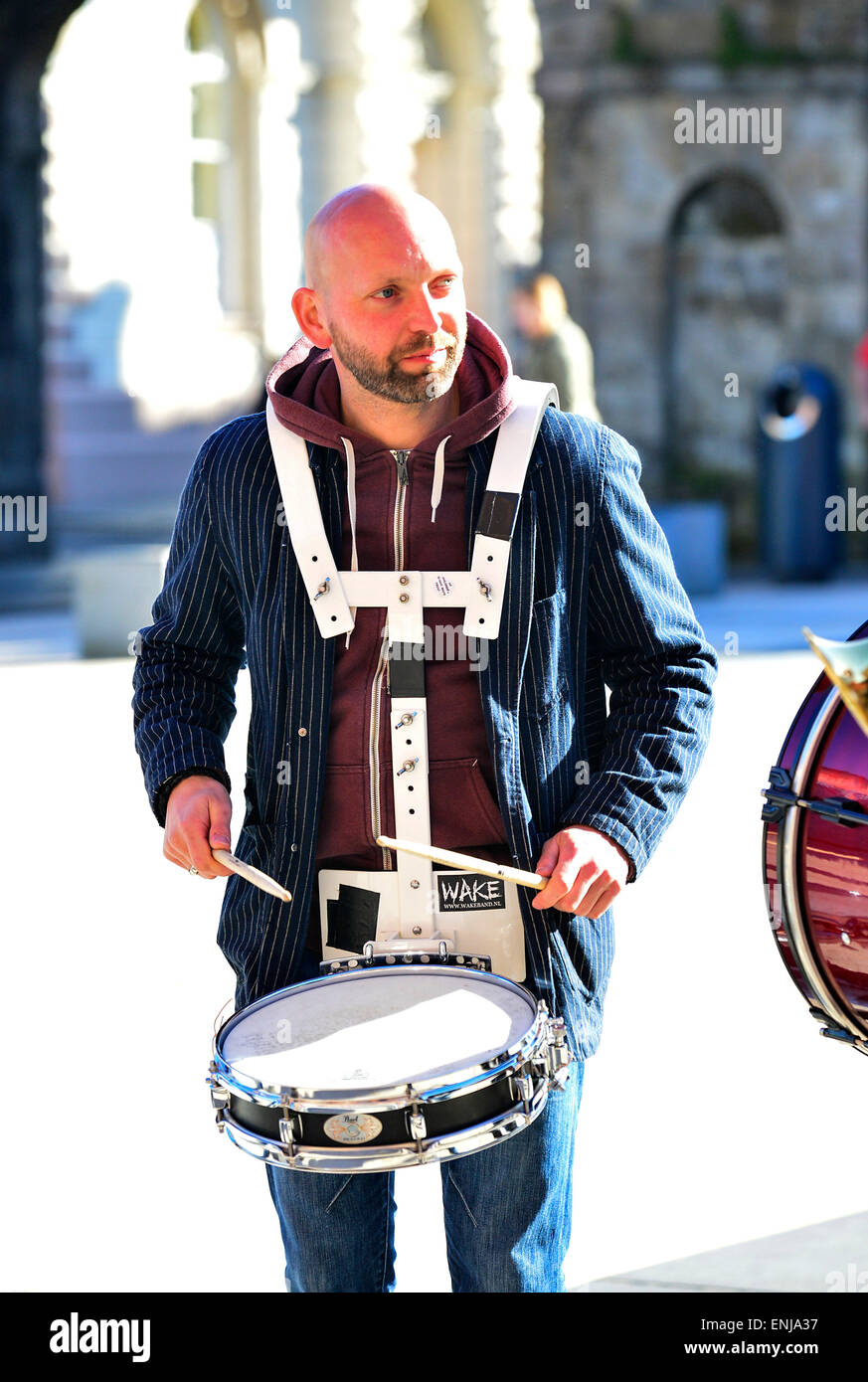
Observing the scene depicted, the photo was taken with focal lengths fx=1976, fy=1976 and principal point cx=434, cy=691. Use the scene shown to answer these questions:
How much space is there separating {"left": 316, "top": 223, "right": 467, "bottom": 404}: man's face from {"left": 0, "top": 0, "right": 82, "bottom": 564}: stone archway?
11376mm

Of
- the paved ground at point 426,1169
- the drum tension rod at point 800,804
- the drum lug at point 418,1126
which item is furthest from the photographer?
the paved ground at point 426,1169

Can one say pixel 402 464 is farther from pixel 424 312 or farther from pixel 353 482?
pixel 424 312

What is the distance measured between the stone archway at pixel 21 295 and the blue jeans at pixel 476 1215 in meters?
11.4

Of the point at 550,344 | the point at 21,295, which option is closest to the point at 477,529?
the point at 550,344

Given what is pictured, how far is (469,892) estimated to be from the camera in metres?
2.51

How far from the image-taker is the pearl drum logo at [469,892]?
2.50 m

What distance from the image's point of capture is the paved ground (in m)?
3.61

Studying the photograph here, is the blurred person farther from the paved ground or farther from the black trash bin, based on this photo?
the paved ground

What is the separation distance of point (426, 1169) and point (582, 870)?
1.91 metres

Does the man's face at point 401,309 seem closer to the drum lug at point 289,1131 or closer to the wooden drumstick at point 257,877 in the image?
the wooden drumstick at point 257,877

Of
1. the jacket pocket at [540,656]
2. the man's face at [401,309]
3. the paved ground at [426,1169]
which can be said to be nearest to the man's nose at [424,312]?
the man's face at [401,309]
